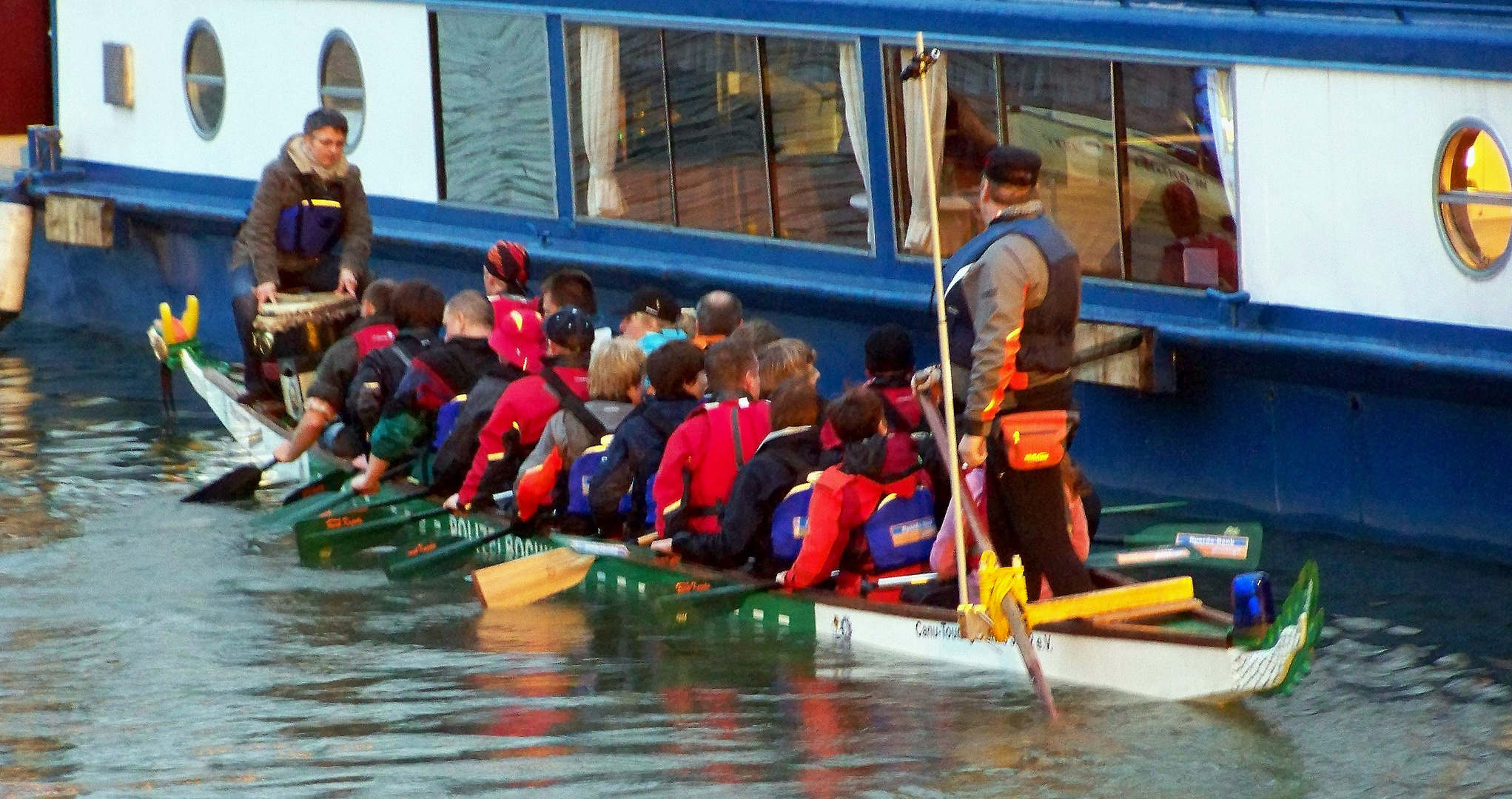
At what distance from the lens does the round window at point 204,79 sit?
1544cm

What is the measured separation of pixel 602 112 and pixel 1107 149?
351 cm

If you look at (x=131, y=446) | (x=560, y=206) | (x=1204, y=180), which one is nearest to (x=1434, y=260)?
(x=1204, y=180)

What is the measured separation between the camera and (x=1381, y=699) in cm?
741

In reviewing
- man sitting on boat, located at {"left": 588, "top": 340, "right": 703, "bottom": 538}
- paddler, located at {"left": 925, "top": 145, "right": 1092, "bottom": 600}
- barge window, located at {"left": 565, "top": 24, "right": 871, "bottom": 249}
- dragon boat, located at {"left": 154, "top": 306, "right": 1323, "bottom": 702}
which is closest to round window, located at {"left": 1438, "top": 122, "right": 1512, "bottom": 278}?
dragon boat, located at {"left": 154, "top": 306, "right": 1323, "bottom": 702}

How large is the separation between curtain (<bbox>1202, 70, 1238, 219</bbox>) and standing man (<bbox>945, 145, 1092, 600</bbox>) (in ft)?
8.72

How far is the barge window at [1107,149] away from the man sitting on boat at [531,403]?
213 cm

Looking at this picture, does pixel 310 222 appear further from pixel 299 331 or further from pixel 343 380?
pixel 343 380

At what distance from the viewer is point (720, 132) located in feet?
39.4

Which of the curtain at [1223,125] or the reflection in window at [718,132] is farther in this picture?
the reflection in window at [718,132]

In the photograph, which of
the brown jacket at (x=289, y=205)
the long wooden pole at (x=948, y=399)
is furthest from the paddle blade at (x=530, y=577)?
the brown jacket at (x=289, y=205)

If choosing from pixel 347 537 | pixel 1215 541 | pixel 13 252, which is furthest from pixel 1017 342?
pixel 13 252

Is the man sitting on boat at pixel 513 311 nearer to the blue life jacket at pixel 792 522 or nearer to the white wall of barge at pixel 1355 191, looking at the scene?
the blue life jacket at pixel 792 522

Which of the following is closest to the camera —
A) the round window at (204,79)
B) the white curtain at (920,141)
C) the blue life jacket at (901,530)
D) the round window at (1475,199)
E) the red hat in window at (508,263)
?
the blue life jacket at (901,530)

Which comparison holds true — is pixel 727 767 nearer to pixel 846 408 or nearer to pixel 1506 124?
pixel 846 408
